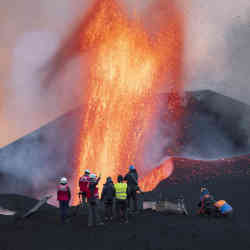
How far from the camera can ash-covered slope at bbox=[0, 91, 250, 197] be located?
31.6 meters

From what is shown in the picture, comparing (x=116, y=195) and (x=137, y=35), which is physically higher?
(x=137, y=35)

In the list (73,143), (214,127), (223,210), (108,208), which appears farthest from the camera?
(214,127)

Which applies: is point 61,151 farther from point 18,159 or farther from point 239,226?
point 239,226

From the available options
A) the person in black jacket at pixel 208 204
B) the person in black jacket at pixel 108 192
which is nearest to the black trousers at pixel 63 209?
the person in black jacket at pixel 108 192

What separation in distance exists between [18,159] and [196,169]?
17947 millimetres

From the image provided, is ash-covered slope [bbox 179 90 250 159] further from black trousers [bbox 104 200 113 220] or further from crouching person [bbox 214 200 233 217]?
black trousers [bbox 104 200 113 220]

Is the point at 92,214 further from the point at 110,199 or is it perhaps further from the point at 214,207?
the point at 214,207

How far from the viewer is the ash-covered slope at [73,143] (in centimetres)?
3158

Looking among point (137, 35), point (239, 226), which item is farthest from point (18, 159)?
point (239, 226)

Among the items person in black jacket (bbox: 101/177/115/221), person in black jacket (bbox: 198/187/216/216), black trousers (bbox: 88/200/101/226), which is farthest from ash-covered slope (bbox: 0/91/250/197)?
black trousers (bbox: 88/200/101/226)

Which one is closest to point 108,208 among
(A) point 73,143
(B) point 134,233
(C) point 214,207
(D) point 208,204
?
(B) point 134,233

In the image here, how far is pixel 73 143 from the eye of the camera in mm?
37594

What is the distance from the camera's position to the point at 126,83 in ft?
108

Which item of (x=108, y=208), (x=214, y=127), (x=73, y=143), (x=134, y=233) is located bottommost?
(x=134, y=233)
